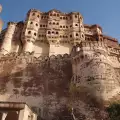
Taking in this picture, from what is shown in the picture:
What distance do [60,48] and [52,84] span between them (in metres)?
12.7

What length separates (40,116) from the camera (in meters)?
20.6

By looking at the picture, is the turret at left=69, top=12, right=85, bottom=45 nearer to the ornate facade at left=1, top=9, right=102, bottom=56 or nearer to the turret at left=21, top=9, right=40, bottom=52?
the ornate facade at left=1, top=9, right=102, bottom=56

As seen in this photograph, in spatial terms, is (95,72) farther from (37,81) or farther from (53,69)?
(37,81)

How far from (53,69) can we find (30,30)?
47.3 feet

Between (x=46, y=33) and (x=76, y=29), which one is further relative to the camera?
(x=76, y=29)

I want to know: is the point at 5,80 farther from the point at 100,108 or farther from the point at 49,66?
the point at 100,108

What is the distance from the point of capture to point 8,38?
3681 centimetres

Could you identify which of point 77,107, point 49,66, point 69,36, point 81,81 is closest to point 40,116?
point 77,107

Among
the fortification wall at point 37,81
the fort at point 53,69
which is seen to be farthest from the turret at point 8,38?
the fortification wall at point 37,81

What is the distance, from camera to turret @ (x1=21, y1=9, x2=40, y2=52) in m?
Answer: 35.2

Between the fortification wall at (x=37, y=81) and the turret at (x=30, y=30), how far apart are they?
6.96m

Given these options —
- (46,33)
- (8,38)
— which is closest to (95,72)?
(46,33)

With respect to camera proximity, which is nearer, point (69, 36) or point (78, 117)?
point (78, 117)

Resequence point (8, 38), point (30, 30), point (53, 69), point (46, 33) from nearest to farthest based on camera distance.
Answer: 1. point (53, 69)
2. point (46, 33)
3. point (8, 38)
4. point (30, 30)
